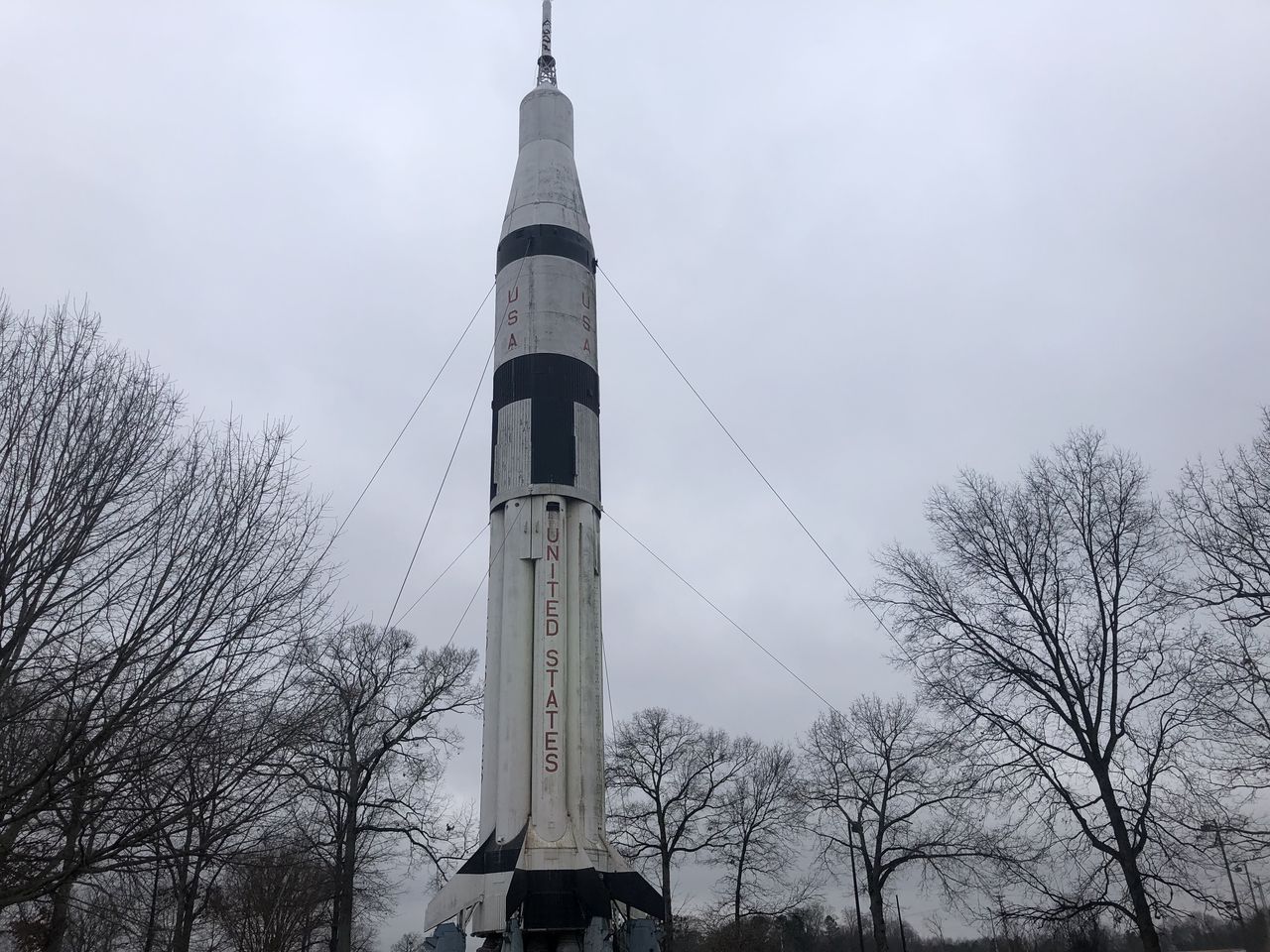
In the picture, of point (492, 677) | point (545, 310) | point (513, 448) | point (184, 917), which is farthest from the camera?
point (184, 917)

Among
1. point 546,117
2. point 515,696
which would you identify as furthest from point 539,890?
point 546,117

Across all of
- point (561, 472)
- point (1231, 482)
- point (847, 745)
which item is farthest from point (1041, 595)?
point (847, 745)

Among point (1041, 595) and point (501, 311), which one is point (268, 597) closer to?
point (501, 311)

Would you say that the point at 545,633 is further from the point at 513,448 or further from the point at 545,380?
the point at 545,380

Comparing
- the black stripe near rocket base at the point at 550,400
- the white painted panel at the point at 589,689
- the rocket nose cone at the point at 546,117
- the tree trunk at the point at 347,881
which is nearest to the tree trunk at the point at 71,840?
the white painted panel at the point at 589,689

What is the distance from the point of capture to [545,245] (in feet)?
45.9

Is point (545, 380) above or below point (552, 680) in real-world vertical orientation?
above

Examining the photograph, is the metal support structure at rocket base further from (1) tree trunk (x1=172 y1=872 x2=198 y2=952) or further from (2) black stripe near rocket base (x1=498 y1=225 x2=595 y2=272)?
(1) tree trunk (x1=172 y1=872 x2=198 y2=952)

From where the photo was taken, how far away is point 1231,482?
14.6 metres

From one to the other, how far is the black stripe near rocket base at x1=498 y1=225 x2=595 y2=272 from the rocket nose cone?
2135mm

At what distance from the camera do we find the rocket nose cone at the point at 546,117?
50.7 ft

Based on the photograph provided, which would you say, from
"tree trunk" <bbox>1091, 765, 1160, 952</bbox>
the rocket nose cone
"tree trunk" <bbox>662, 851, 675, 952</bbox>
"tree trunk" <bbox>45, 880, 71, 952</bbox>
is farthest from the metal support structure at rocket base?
"tree trunk" <bbox>662, 851, 675, 952</bbox>

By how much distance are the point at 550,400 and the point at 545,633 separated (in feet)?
10.8

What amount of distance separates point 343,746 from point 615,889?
45.5 feet
